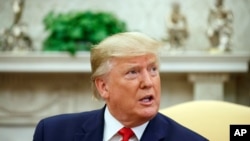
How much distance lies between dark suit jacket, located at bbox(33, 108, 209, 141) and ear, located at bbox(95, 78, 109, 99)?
117 mm

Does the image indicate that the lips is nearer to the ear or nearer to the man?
the man

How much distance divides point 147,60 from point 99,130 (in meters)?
0.31

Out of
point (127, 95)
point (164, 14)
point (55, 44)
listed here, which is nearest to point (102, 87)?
point (127, 95)

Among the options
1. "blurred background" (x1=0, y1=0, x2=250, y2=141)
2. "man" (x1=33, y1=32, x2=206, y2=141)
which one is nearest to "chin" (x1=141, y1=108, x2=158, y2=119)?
"man" (x1=33, y1=32, x2=206, y2=141)

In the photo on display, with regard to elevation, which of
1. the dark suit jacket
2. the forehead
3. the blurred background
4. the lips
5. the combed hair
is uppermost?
the combed hair

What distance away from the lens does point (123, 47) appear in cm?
186

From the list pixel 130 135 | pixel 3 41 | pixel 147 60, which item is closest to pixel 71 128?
pixel 130 135

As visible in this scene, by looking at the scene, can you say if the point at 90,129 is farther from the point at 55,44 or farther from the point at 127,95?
the point at 55,44

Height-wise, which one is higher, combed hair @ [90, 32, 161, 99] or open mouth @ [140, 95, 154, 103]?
combed hair @ [90, 32, 161, 99]

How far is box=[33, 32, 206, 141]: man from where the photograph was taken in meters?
1.87

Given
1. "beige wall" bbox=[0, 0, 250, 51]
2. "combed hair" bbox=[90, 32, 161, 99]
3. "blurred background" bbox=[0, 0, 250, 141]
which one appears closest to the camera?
"combed hair" bbox=[90, 32, 161, 99]

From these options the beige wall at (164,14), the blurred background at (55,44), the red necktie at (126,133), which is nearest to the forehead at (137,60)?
the red necktie at (126,133)

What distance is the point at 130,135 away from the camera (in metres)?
1.95

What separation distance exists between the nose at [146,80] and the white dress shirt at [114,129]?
0.55 feet
